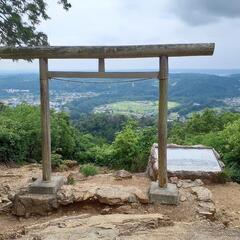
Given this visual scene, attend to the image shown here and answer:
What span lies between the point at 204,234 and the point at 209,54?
2.74m

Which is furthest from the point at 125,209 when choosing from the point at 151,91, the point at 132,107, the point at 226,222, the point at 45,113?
the point at 151,91

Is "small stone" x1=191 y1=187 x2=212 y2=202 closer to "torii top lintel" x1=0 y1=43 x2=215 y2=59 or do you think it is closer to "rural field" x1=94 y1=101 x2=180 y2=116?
"torii top lintel" x1=0 y1=43 x2=215 y2=59

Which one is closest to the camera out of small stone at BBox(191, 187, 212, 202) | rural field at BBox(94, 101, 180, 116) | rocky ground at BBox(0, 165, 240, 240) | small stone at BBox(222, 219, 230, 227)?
rocky ground at BBox(0, 165, 240, 240)

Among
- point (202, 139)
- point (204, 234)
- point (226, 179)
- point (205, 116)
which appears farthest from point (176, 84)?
point (204, 234)

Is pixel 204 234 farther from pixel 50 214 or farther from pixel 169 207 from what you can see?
pixel 50 214

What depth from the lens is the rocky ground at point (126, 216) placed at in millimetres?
5070

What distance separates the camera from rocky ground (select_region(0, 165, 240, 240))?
507 cm

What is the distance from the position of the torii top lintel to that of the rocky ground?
219 cm

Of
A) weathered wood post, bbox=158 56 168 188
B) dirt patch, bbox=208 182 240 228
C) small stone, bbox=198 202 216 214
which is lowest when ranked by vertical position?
dirt patch, bbox=208 182 240 228

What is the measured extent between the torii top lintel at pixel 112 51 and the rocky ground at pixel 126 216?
7.19ft

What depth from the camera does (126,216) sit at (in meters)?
5.71

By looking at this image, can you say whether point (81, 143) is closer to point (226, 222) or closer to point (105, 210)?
point (105, 210)

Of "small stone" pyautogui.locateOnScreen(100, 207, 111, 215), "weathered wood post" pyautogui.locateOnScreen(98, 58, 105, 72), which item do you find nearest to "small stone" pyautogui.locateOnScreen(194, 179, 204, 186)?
"small stone" pyautogui.locateOnScreen(100, 207, 111, 215)

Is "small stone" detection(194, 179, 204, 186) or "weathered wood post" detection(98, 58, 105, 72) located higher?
"weathered wood post" detection(98, 58, 105, 72)
